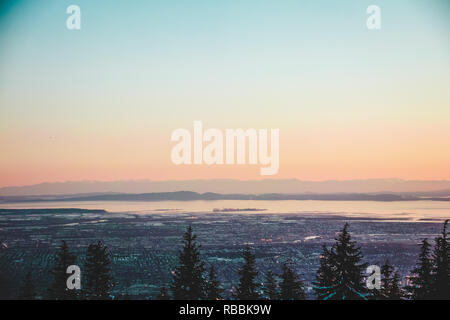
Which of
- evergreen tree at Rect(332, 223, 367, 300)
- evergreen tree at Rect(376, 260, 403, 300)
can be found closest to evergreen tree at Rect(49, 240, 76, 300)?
evergreen tree at Rect(332, 223, 367, 300)

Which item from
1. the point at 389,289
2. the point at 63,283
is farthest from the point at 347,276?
the point at 63,283

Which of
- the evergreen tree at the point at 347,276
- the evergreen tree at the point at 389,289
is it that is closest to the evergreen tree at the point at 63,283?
the evergreen tree at the point at 347,276

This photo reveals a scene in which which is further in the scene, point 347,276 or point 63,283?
point 63,283

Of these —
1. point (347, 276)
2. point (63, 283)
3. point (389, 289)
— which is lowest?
point (389, 289)

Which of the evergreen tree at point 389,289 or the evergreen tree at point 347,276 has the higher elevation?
the evergreen tree at point 347,276

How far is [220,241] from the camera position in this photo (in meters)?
81.1

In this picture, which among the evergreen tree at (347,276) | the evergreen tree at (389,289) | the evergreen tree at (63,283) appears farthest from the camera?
the evergreen tree at (389,289)

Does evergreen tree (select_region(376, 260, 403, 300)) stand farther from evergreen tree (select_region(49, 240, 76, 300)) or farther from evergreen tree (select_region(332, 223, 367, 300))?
evergreen tree (select_region(49, 240, 76, 300))

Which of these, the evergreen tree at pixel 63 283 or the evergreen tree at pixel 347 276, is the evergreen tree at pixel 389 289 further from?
the evergreen tree at pixel 63 283

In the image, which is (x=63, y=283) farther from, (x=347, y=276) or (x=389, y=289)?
(x=389, y=289)

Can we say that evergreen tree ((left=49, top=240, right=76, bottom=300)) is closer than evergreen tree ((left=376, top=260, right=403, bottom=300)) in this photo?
Yes

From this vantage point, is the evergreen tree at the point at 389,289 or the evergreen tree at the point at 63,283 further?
the evergreen tree at the point at 389,289
